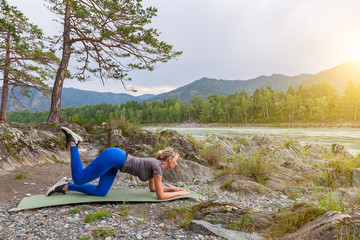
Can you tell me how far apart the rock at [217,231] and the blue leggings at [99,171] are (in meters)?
1.62

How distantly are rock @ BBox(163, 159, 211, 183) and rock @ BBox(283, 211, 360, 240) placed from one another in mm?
3841

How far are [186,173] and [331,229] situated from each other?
14.4ft

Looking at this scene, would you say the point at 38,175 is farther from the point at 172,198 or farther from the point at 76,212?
the point at 172,198

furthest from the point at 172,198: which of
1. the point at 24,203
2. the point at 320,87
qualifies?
the point at 320,87

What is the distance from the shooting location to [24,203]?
12.0 ft

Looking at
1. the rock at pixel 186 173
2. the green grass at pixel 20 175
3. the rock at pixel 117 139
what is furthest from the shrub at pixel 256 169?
the green grass at pixel 20 175

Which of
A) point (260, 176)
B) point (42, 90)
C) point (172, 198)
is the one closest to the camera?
point (172, 198)

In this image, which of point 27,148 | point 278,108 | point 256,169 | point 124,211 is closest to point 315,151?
point 256,169

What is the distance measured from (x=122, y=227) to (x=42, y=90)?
17684 millimetres

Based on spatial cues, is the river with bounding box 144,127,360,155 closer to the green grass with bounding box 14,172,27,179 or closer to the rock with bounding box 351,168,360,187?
the green grass with bounding box 14,172,27,179

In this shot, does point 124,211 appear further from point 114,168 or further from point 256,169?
point 256,169

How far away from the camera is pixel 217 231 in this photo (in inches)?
106

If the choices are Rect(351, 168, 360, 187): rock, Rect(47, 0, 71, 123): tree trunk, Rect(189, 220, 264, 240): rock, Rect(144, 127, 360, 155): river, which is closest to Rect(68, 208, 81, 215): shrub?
Rect(189, 220, 264, 240): rock

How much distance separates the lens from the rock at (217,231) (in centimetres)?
258
